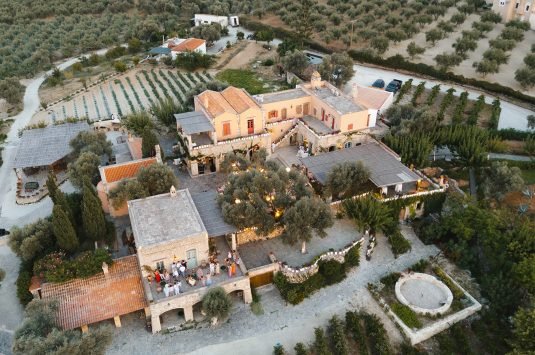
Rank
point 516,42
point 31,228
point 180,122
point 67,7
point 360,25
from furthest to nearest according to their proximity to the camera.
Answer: point 67,7 < point 360,25 < point 516,42 < point 180,122 < point 31,228

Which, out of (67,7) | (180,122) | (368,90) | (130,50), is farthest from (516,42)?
(67,7)

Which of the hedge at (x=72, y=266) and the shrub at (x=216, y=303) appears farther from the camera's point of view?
the hedge at (x=72, y=266)

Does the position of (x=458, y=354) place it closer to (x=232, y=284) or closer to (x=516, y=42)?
(x=232, y=284)

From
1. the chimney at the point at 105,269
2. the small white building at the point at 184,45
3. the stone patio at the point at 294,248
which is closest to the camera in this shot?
the chimney at the point at 105,269

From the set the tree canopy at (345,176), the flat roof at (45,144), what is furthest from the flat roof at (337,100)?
the flat roof at (45,144)

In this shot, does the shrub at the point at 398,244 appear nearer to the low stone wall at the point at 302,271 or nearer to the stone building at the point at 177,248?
the low stone wall at the point at 302,271

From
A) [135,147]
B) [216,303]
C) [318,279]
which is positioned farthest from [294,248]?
[135,147]

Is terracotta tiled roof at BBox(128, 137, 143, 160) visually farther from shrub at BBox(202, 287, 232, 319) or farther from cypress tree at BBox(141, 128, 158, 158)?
shrub at BBox(202, 287, 232, 319)
